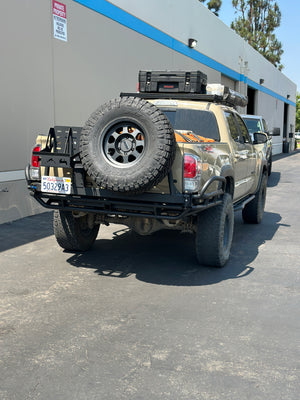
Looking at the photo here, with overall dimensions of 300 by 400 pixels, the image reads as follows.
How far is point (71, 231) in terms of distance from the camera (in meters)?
5.61

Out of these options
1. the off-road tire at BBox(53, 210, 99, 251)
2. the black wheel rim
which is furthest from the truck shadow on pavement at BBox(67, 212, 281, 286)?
the black wheel rim

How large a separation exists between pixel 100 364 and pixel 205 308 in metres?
1.37

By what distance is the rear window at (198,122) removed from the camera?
5789mm

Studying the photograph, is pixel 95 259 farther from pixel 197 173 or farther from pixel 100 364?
pixel 100 364

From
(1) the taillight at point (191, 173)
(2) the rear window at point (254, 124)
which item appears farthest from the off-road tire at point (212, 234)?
(2) the rear window at point (254, 124)

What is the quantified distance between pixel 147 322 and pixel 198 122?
114 inches

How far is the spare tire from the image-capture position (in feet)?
14.0

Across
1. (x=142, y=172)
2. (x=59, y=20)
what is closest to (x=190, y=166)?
(x=142, y=172)

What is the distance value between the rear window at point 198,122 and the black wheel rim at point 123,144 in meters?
1.49

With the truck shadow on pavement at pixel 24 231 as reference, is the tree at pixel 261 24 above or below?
above

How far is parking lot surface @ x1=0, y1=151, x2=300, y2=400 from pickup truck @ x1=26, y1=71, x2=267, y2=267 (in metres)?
0.51

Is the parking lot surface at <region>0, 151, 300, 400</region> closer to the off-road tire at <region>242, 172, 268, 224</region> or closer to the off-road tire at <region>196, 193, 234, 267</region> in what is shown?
the off-road tire at <region>196, 193, 234, 267</region>

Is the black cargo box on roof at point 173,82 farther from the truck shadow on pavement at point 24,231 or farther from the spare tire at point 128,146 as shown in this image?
the spare tire at point 128,146

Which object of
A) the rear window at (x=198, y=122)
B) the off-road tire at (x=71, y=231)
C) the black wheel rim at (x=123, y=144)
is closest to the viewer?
the black wheel rim at (x=123, y=144)
